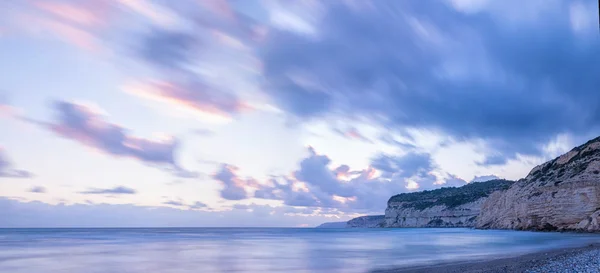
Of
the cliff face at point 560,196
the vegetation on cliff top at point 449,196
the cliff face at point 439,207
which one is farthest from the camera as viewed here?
the vegetation on cliff top at point 449,196

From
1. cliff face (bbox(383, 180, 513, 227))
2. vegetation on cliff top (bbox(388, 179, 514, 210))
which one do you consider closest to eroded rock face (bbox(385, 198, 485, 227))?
cliff face (bbox(383, 180, 513, 227))

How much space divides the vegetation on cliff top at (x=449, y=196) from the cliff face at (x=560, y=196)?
63027 mm

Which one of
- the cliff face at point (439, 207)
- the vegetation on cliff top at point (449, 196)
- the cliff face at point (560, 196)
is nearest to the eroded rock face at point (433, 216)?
the cliff face at point (439, 207)

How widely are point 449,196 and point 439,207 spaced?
35.4 feet

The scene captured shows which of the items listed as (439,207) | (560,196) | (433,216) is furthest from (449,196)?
(560,196)

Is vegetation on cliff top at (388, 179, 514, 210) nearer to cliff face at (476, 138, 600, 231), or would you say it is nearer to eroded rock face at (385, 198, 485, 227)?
eroded rock face at (385, 198, 485, 227)

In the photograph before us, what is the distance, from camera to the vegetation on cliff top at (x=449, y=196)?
152 meters

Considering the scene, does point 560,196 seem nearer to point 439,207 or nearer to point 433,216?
point 439,207

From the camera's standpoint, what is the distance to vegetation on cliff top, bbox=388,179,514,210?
15175cm

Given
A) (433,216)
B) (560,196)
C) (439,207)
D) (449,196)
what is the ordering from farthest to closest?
(449,196), (433,216), (439,207), (560,196)

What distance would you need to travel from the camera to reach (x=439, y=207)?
161 meters

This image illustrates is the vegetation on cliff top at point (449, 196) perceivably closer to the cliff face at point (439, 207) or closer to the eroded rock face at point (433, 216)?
the cliff face at point (439, 207)

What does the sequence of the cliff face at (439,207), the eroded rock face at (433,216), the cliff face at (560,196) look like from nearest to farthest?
the cliff face at (560,196), the eroded rock face at (433,216), the cliff face at (439,207)

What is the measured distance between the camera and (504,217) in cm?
8481
